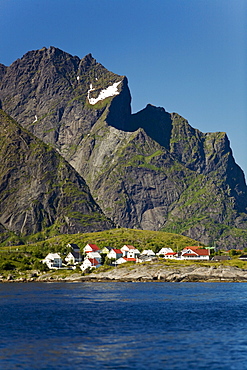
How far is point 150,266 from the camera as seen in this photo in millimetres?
198375

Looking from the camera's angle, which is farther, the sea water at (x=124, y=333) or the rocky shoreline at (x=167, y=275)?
the rocky shoreline at (x=167, y=275)

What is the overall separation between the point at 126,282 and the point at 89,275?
1960 centimetres

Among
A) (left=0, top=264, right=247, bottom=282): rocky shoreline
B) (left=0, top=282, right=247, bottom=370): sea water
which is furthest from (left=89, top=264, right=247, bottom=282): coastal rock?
(left=0, top=282, right=247, bottom=370): sea water

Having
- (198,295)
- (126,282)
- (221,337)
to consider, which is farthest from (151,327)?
(126,282)

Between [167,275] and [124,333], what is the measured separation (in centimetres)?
11885

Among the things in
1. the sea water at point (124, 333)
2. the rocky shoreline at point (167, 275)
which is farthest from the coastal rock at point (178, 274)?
the sea water at point (124, 333)

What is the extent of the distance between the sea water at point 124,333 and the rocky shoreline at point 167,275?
220 ft

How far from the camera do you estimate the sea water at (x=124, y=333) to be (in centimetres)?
5153

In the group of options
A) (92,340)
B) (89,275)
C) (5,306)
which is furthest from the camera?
(89,275)

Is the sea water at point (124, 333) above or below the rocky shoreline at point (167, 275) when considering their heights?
below

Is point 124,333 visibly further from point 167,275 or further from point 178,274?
point 178,274

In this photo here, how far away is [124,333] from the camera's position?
68750 mm

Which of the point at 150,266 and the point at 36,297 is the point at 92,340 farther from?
the point at 150,266

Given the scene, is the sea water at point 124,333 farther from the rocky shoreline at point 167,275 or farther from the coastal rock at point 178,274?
the rocky shoreline at point 167,275
